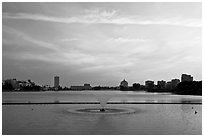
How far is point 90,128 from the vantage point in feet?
64.1

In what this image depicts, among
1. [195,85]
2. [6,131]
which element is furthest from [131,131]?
[195,85]

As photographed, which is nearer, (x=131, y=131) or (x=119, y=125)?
(x=131, y=131)

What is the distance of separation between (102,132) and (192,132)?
5.81 meters

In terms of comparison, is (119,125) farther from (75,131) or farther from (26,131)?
(26,131)

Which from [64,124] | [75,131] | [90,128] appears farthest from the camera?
[64,124]

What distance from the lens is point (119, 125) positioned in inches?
818

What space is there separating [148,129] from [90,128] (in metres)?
3.98

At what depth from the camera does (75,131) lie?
59.1ft

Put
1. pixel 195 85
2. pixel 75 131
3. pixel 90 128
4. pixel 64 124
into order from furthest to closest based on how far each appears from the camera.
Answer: pixel 195 85, pixel 64 124, pixel 90 128, pixel 75 131

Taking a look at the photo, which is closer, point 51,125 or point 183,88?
point 51,125

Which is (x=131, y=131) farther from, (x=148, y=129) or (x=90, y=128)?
(x=90, y=128)

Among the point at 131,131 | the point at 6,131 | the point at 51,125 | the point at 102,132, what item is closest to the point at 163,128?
the point at 131,131

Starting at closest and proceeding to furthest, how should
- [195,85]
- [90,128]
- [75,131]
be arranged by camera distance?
[75,131], [90,128], [195,85]

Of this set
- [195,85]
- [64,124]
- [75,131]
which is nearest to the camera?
[75,131]
